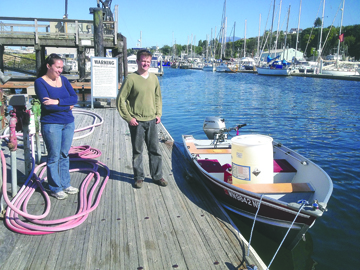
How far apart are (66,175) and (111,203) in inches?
28.8

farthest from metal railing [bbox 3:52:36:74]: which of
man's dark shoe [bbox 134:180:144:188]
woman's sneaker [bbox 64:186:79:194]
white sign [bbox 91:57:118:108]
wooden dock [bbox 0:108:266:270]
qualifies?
wooden dock [bbox 0:108:266:270]

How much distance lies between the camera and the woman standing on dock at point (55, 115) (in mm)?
3594

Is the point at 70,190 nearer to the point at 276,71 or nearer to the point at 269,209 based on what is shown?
the point at 269,209

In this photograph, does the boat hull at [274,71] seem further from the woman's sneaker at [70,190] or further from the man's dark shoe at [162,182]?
the woman's sneaker at [70,190]

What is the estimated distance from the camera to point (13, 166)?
12.0 ft

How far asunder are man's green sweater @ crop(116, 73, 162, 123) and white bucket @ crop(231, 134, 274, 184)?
1296 mm

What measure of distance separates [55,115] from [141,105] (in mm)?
1127

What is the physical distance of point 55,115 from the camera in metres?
3.70

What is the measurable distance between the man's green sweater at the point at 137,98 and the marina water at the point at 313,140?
2259 mm

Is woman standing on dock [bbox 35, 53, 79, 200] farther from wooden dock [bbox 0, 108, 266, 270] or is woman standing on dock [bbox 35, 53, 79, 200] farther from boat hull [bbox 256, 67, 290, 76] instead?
boat hull [bbox 256, 67, 290, 76]

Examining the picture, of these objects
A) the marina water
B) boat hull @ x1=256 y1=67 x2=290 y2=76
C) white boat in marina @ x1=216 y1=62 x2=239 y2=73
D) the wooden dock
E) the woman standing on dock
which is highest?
white boat in marina @ x1=216 y1=62 x2=239 y2=73

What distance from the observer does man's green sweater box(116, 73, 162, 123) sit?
408 cm

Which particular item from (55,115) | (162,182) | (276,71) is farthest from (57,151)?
(276,71)

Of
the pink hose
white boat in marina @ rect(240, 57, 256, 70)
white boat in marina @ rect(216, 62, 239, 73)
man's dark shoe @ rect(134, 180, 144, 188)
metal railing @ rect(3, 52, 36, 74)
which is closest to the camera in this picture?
the pink hose
